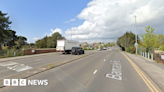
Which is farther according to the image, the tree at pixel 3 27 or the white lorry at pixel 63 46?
the tree at pixel 3 27

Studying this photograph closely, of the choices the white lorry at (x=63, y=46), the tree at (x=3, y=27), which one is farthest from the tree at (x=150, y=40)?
the tree at (x=3, y=27)

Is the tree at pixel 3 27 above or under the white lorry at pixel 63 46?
above

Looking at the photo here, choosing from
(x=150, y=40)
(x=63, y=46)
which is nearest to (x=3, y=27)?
(x=63, y=46)

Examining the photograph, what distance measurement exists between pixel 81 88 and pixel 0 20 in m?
43.3

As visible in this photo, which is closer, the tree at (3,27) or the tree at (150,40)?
the tree at (150,40)

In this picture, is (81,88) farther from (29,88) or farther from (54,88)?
(29,88)

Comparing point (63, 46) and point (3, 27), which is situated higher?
point (3, 27)

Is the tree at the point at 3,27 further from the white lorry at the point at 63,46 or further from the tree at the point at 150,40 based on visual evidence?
the tree at the point at 150,40

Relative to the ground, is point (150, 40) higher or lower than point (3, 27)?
lower

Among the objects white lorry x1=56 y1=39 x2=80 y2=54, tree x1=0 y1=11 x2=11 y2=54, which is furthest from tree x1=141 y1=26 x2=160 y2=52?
tree x1=0 y1=11 x2=11 y2=54

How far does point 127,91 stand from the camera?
498cm

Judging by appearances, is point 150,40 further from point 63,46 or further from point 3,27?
point 3,27

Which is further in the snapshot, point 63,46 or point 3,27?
point 3,27

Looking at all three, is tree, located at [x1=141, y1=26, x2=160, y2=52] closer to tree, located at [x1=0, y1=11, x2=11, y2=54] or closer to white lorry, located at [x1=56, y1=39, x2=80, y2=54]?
white lorry, located at [x1=56, y1=39, x2=80, y2=54]
